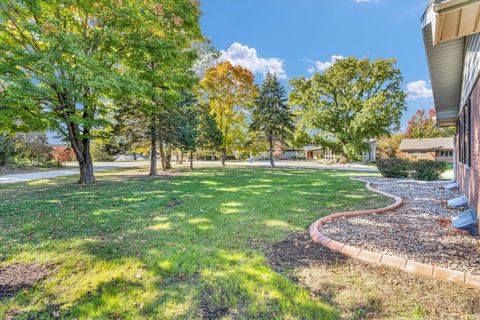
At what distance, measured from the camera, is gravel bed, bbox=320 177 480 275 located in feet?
9.82

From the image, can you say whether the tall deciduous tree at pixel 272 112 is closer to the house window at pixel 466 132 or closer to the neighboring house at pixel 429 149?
the house window at pixel 466 132

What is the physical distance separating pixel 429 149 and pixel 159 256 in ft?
152

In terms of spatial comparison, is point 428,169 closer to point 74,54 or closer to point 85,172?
point 74,54

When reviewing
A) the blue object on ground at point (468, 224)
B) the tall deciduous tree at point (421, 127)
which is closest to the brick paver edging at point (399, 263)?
the blue object on ground at point (468, 224)

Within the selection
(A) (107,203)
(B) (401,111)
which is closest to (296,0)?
(A) (107,203)

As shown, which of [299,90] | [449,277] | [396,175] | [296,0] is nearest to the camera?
[449,277]

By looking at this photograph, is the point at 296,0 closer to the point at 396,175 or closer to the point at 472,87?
the point at 396,175

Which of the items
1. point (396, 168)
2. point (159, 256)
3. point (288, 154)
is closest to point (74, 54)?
point (159, 256)

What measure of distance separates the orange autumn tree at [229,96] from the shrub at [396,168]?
14.2 m

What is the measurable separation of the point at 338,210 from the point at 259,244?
2.61 m

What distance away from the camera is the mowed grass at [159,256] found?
2307 millimetres

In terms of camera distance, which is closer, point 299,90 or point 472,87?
point 472,87

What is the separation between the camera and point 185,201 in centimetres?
673

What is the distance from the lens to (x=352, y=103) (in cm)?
2717
